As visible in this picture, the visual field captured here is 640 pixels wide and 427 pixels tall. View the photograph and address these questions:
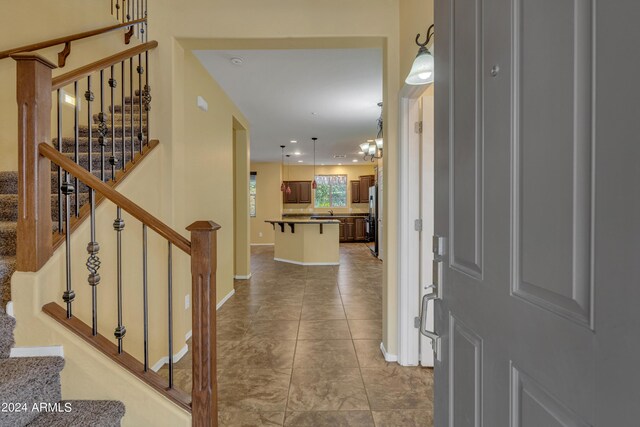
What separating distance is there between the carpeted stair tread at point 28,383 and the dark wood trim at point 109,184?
517mm

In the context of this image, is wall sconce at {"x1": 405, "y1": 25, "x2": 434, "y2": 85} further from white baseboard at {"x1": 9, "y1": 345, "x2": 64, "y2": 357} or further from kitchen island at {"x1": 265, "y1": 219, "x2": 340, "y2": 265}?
kitchen island at {"x1": 265, "y1": 219, "x2": 340, "y2": 265}

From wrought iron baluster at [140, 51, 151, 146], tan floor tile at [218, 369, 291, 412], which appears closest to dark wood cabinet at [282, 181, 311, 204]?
wrought iron baluster at [140, 51, 151, 146]

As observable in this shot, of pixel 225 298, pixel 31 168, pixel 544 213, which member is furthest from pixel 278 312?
pixel 544 213

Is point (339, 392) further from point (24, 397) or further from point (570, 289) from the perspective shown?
point (570, 289)

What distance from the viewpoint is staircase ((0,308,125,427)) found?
1.20 meters

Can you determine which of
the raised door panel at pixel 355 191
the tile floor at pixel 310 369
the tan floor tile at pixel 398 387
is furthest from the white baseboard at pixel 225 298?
the raised door panel at pixel 355 191

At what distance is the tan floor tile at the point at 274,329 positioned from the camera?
2.92 m

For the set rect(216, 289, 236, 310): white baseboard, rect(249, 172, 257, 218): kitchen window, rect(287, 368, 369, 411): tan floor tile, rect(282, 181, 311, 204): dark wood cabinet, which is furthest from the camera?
rect(282, 181, 311, 204): dark wood cabinet

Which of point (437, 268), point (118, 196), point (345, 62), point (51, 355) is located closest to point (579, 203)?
point (437, 268)

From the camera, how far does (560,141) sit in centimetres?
51

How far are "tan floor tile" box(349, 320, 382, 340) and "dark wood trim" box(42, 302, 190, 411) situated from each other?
178 cm

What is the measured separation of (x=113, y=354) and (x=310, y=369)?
4.53 feet

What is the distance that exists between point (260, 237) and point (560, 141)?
989 centimetres

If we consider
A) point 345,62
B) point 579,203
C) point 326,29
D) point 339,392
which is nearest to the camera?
point 579,203
